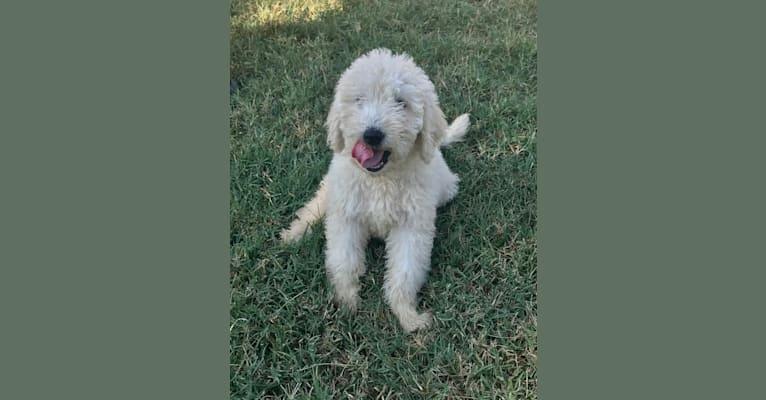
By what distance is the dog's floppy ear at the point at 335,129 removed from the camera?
2.99 m

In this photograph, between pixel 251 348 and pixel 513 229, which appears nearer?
pixel 251 348

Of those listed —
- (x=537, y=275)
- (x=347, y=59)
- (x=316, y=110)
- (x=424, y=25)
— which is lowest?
(x=537, y=275)

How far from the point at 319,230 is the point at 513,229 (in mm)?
1158

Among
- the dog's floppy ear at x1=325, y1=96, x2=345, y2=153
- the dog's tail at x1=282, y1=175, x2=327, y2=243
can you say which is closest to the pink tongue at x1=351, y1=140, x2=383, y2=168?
the dog's floppy ear at x1=325, y1=96, x2=345, y2=153

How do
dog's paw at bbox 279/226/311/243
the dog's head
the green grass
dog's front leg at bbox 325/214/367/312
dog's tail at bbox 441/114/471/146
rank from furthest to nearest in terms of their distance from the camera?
dog's tail at bbox 441/114/471/146
dog's paw at bbox 279/226/311/243
dog's front leg at bbox 325/214/367/312
the dog's head
the green grass

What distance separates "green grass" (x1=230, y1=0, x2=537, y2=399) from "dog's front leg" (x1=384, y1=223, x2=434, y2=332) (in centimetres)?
7

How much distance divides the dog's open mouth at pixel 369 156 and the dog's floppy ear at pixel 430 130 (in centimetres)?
24

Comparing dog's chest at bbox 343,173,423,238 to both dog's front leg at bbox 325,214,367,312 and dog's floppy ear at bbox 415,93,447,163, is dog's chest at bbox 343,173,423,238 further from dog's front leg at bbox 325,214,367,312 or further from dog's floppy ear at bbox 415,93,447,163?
dog's floppy ear at bbox 415,93,447,163

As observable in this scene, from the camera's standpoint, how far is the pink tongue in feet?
9.46

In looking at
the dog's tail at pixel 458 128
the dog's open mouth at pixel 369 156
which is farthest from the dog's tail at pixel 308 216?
the dog's tail at pixel 458 128

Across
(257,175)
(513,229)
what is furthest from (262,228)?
(513,229)

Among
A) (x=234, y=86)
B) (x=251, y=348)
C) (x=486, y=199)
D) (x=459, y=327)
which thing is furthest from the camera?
(x=486, y=199)

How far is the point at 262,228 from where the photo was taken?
10.6ft

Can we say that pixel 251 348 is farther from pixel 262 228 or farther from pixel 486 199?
pixel 486 199
